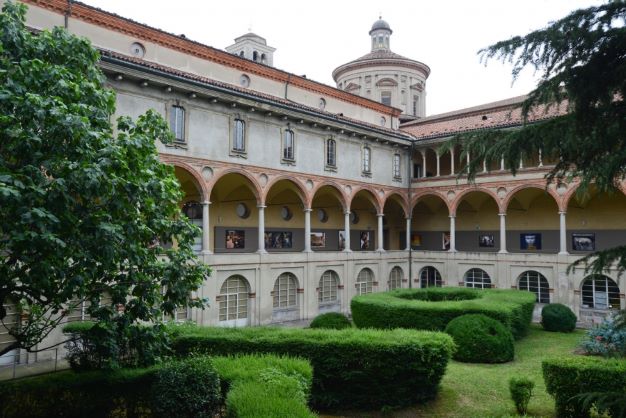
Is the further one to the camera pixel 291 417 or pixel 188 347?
pixel 188 347

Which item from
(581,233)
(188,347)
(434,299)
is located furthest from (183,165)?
(581,233)

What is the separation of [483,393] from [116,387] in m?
8.34

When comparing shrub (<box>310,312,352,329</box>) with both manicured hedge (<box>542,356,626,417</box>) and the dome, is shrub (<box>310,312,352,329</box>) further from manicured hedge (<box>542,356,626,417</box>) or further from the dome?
the dome

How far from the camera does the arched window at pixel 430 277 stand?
3200 centimetres

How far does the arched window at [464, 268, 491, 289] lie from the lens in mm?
29500

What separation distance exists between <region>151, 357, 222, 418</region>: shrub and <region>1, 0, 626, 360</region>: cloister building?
41.5 ft

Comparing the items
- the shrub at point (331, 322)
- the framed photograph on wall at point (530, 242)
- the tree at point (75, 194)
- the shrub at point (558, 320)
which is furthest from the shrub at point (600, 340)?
the tree at point (75, 194)

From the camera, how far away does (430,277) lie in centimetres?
3238

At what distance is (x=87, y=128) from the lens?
7.10 m

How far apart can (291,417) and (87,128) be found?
496 centimetres

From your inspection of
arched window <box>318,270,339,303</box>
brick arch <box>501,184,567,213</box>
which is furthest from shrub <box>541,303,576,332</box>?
arched window <box>318,270,339,303</box>

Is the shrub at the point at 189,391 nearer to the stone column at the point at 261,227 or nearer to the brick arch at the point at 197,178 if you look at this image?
the brick arch at the point at 197,178

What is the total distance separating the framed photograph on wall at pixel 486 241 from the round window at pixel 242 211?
Result: 15793 mm

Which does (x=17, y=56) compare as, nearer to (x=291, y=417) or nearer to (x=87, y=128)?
(x=87, y=128)
